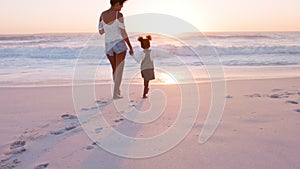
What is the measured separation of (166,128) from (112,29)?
1.81m

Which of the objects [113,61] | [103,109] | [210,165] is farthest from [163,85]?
[210,165]

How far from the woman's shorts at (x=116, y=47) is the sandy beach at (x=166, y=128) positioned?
0.73m

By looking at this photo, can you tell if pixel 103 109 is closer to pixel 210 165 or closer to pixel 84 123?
pixel 84 123

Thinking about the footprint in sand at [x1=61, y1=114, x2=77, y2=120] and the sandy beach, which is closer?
the sandy beach

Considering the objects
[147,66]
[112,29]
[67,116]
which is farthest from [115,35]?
[67,116]

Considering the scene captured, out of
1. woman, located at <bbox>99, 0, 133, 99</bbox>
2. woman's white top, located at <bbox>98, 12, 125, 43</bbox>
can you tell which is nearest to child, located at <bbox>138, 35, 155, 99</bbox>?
woman, located at <bbox>99, 0, 133, 99</bbox>

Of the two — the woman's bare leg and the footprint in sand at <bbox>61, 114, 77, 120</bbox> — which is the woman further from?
the footprint in sand at <bbox>61, 114, 77, 120</bbox>

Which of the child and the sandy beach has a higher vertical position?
the child

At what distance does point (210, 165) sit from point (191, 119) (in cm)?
117

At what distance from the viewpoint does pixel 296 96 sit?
4.55m

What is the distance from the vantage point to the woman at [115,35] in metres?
4.16

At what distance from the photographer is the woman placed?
13.6 ft

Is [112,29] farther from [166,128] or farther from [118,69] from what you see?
[166,128]

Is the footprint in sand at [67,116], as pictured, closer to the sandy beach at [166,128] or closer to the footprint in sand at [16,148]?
the sandy beach at [166,128]
